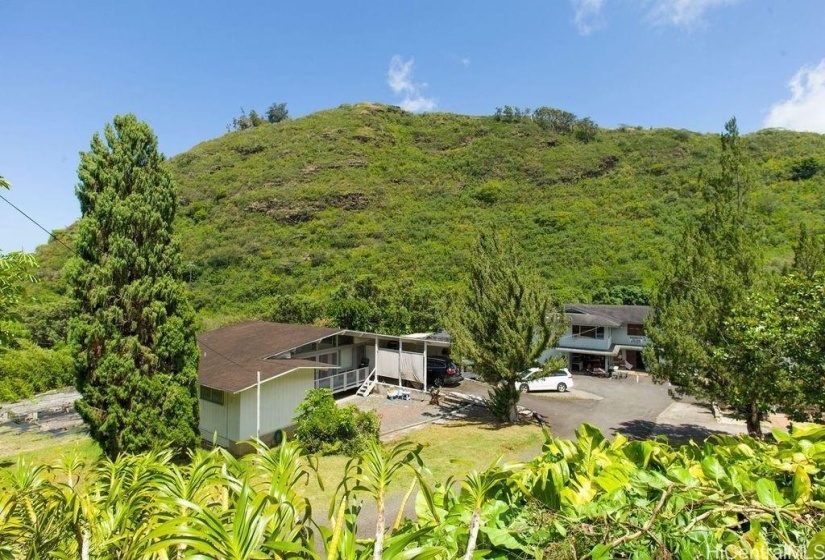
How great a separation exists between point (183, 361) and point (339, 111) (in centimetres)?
8114

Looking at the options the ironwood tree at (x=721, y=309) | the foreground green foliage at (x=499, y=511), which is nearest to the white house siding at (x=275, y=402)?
the foreground green foliage at (x=499, y=511)

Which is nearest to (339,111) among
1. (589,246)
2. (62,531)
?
(589,246)

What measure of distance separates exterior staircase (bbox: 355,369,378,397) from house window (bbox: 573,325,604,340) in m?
13.8

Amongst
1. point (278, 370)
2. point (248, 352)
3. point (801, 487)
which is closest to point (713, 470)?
point (801, 487)

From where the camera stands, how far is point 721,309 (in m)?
12.1

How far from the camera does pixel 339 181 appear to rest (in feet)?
200

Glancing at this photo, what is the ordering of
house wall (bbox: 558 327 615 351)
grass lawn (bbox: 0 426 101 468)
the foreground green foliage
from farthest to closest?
house wall (bbox: 558 327 615 351)
grass lawn (bbox: 0 426 101 468)
the foreground green foliage

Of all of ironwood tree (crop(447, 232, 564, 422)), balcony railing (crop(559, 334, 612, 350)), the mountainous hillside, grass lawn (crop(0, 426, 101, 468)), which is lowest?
grass lawn (crop(0, 426, 101, 468))

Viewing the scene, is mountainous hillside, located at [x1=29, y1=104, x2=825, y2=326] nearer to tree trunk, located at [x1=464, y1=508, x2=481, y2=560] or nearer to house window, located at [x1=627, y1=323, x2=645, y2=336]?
house window, located at [x1=627, y1=323, x2=645, y2=336]

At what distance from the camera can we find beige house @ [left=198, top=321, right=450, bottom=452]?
1321 cm

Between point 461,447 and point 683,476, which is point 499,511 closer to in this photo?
point 683,476

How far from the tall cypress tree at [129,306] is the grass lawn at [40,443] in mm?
3576

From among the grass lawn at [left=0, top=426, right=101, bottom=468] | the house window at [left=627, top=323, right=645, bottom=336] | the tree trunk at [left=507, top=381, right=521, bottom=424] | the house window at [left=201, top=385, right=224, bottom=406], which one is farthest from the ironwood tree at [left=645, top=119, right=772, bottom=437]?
the grass lawn at [left=0, top=426, right=101, bottom=468]

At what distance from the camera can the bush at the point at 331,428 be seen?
12367 mm
